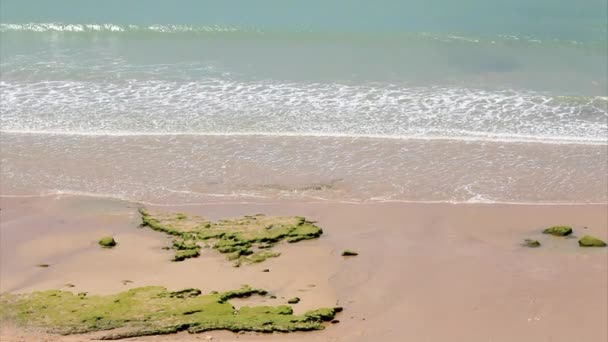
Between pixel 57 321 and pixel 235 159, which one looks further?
pixel 235 159

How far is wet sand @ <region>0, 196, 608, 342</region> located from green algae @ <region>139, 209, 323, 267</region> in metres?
0.19

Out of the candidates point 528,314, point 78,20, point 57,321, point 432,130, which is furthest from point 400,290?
point 78,20

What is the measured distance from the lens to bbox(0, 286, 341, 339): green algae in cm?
1022

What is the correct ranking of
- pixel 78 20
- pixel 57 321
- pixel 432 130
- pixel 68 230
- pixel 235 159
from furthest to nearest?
pixel 78 20 < pixel 432 130 < pixel 235 159 < pixel 68 230 < pixel 57 321

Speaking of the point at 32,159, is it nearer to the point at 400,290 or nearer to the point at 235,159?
the point at 235,159

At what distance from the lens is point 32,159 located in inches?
625

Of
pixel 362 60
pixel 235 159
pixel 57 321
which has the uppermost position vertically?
pixel 362 60

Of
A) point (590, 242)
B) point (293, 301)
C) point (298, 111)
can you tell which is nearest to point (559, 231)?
point (590, 242)

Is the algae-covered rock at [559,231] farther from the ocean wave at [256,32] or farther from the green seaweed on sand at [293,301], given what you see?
the ocean wave at [256,32]

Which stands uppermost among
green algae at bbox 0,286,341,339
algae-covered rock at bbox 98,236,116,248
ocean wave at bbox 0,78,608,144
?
ocean wave at bbox 0,78,608,144

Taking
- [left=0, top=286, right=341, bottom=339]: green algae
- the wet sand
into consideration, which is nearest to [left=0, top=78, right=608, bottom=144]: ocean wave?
the wet sand

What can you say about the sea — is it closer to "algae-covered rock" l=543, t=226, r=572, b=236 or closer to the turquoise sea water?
the turquoise sea water

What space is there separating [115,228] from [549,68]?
41.0 ft

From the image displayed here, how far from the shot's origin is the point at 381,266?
1188cm
